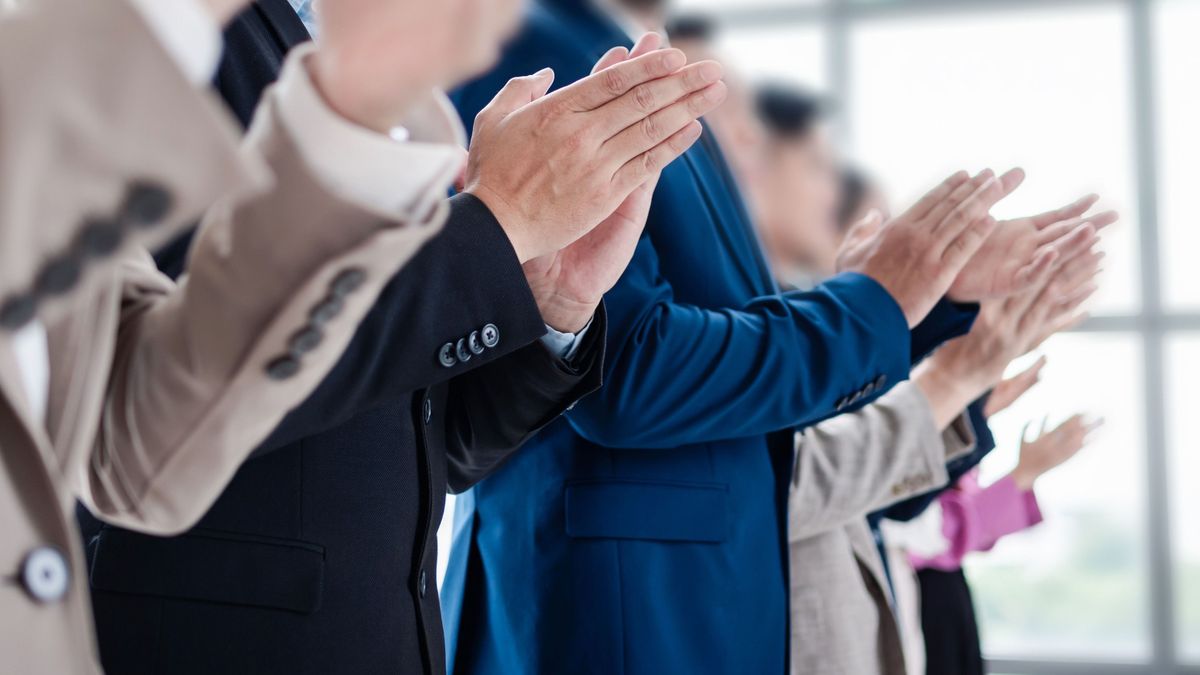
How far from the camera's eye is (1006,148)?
5488mm

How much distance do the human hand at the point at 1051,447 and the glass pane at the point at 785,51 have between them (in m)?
3.59

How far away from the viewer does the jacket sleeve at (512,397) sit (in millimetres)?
900

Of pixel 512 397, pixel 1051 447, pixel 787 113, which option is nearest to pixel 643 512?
pixel 512 397

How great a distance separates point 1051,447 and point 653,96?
71.0 inches

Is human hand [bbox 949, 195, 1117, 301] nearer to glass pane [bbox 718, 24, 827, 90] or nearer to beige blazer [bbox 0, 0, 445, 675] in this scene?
beige blazer [bbox 0, 0, 445, 675]

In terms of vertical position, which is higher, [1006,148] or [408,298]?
[408,298]

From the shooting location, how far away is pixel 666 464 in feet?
3.97

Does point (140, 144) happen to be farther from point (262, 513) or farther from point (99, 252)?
point (262, 513)

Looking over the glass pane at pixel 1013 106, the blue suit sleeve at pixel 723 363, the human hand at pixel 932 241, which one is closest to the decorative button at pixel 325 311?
the blue suit sleeve at pixel 723 363

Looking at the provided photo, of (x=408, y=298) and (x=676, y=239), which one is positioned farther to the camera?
(x=676, y=239)

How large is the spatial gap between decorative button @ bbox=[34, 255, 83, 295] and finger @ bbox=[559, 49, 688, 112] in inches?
15.6

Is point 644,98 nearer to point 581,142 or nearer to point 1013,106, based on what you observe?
point 581,142

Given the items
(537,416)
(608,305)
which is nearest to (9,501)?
(537,416)

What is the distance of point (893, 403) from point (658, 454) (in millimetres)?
453
